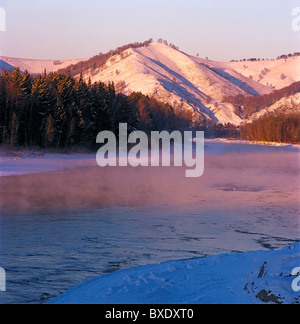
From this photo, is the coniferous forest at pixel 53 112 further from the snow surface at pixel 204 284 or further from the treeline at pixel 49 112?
the snow surface at pixel 204 284

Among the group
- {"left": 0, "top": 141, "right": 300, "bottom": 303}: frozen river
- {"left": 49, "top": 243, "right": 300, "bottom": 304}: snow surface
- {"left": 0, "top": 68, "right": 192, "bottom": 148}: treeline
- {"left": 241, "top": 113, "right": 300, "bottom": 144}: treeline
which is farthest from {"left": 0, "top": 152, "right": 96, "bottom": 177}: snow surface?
{"left": 241, "top": 113, "right": 300, "bottom": 144}: treeline

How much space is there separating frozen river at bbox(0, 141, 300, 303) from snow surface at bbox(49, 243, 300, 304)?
1747 mm

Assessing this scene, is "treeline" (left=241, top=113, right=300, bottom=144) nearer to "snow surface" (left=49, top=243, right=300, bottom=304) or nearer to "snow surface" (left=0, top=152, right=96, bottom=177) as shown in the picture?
"snow surface" (left=0, top=152, right=96, bottom=177)

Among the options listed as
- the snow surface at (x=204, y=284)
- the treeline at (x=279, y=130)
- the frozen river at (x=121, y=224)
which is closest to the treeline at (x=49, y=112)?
the frozen river at (x=121, y=224)

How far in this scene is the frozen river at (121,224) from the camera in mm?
12469

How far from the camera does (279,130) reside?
528 ft

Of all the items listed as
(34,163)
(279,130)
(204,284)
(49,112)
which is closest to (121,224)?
(204,284)

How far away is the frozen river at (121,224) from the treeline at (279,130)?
126213 mm

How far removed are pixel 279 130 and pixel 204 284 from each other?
6220 inches

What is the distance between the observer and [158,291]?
864cm

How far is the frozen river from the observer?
12.5m
